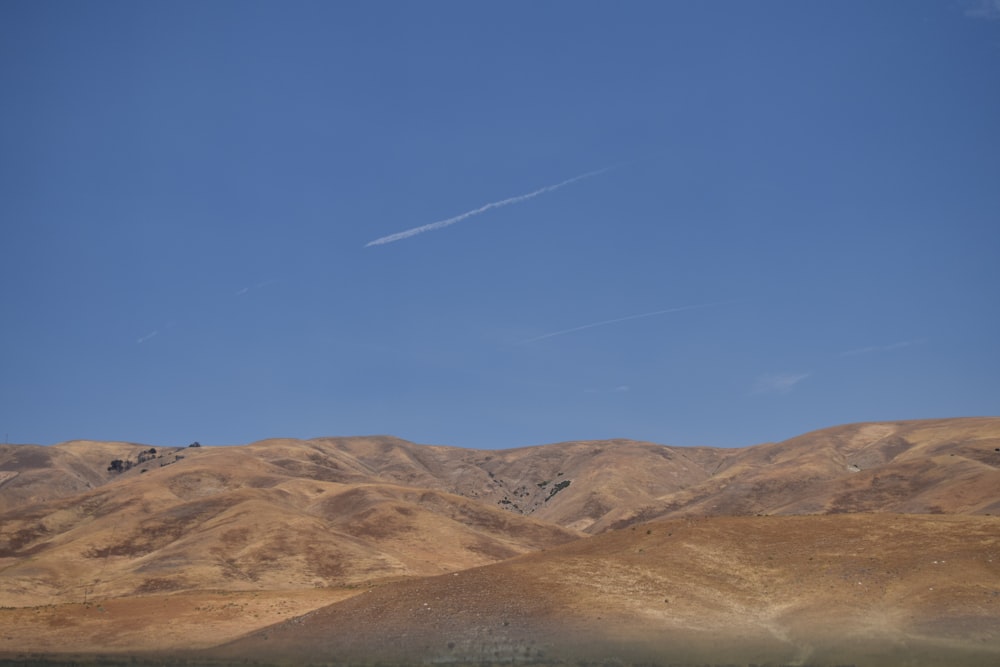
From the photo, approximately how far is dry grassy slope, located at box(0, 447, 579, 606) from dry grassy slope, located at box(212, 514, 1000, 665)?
42.5m

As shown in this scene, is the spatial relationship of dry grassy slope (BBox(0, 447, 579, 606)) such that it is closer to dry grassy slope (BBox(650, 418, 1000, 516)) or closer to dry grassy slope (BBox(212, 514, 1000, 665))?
dry grassy slope (BBox(650, 418, 1000, 516))

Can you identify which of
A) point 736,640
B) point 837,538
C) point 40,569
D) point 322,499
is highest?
point 322,499

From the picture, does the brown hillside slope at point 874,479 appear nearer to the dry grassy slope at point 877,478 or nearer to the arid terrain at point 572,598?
the dry grassy slope at point 877,478

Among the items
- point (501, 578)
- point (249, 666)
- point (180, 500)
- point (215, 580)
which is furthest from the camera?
point (180, 500)

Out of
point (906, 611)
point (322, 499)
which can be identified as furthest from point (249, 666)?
point (322, 499)

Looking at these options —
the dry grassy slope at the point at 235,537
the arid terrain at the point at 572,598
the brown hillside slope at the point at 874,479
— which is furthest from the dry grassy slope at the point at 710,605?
the dry grassy slope at the point at 235,537

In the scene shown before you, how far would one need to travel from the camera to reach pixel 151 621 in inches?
2202

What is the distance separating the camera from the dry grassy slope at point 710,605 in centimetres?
3953

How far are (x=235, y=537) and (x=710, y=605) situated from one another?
68.0 metres

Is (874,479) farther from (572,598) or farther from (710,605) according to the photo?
(572,598)

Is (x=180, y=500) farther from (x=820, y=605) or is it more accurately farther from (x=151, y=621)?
(x=820, y=605)

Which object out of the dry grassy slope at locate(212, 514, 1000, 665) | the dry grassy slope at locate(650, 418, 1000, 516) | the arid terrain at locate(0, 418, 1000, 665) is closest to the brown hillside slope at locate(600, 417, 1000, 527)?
the dry grassy slope at locate(650, 418, 1000, 516)

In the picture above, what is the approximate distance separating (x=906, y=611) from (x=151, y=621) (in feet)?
147

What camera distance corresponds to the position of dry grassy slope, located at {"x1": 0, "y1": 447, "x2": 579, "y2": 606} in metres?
87.3
